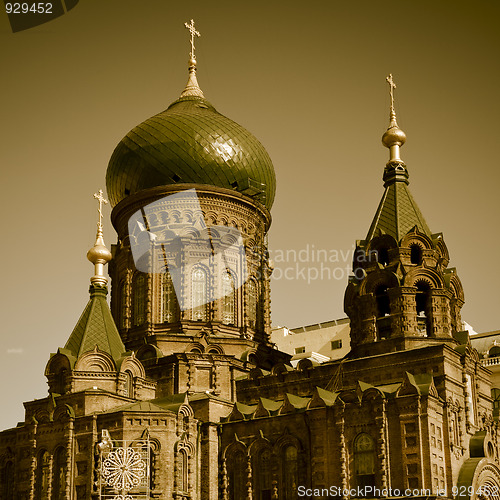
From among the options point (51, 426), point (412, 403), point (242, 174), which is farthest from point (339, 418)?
point (242, 174)

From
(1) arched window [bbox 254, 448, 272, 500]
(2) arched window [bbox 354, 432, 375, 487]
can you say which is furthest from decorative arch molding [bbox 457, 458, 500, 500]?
(1) arched window [bbox 254, 448, 272, 500]

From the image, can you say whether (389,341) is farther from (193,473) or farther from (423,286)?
(193,473)

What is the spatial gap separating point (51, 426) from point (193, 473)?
569 cm

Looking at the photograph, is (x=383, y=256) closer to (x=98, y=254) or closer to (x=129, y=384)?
(x=129, y=384)

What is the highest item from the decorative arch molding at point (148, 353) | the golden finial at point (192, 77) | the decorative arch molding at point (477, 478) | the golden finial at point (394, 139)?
the golden finial at point (192, 77)

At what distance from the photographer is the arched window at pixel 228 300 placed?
141ft

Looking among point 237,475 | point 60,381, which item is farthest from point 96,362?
point 237,475

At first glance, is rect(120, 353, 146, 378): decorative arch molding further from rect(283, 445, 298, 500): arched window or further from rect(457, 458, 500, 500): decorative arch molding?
rect(457, 458, 500, 500): decorative arch molding

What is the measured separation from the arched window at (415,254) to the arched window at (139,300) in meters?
12.1

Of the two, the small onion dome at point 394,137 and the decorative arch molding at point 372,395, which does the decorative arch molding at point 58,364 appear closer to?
the decorative arch molding at point 372,395

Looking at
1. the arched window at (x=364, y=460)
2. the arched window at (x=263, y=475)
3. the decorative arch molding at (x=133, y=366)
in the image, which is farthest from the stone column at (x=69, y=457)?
the arched window at (x=364, y=460)

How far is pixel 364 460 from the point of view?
34.0 meters

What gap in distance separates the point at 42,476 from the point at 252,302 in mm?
12490

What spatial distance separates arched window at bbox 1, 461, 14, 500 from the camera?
38938 mm
